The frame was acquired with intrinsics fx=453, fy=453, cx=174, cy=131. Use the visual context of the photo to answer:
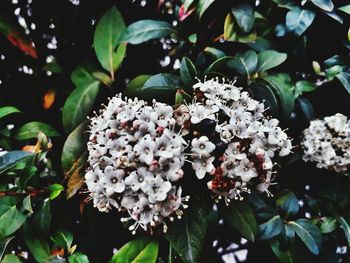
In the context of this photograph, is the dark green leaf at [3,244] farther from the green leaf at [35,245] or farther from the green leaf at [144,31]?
the green leaf at [144,31]

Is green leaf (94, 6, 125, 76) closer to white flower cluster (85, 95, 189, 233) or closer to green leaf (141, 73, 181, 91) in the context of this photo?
green leaf (141, 73, 181, 91)

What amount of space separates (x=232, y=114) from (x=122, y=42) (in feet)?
1.73

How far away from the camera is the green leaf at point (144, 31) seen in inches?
54.6

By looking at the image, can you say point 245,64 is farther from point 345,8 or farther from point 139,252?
point 139,252

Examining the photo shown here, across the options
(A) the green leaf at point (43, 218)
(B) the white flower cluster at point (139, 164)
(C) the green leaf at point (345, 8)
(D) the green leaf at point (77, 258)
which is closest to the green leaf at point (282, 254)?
(B) the white flower cluster at point (139, 164)

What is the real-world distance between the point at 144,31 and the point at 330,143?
67 centimetres

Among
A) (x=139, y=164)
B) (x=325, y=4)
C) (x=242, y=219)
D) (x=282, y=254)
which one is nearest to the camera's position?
(x=139, y=164)

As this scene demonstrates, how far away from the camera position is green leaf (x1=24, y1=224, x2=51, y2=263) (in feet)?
4.03

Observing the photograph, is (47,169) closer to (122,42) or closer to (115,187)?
(122,42)

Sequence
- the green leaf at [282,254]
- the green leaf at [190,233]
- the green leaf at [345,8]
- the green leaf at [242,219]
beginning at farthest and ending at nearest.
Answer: the green leaf at [345,8] → the green leaf at [282,254] → the green leaf at [242,219] → the green leaf at [190,233]

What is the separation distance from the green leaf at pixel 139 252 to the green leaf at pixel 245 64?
56 centimetres

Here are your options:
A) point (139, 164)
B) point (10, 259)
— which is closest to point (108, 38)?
point (139, 164)

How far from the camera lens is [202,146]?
1.01 metres

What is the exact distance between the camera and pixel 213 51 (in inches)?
55.4
